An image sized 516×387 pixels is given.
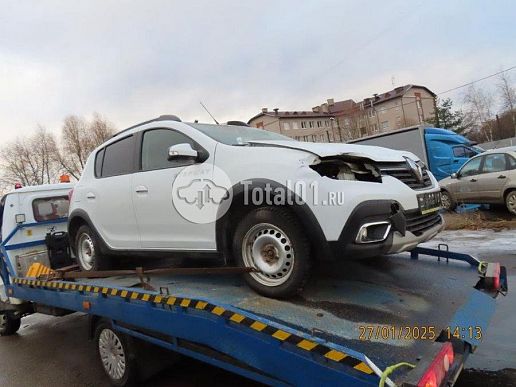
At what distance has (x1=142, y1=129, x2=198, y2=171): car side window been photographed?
3832 mm

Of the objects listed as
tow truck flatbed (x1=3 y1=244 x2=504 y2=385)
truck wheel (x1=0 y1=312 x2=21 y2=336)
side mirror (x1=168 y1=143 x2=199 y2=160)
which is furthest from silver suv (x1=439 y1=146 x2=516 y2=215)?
truck wheel (x1=0 y1=312 x2=21 y2=336)

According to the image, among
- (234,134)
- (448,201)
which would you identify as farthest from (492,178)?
(234,134)

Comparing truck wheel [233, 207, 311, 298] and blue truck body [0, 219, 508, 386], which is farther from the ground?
truck wheel [233, 207, 311, 298]

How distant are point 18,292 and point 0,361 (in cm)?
87

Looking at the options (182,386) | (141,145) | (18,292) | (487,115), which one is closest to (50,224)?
(18,292)

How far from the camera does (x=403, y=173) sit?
10.8ft

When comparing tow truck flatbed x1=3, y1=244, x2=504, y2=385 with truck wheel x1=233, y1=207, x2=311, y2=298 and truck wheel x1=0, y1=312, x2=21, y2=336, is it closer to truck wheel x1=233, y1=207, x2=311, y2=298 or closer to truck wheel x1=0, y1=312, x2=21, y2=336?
truck wheel x1=233, y1=207, x2=311, y2=298

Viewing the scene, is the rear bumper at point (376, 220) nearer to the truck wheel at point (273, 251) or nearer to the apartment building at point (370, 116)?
the truck wheel at point (273, 251)

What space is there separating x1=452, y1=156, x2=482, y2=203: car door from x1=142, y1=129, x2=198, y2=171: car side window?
30.3ft

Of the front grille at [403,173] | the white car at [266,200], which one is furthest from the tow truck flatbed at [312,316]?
the front grille at [403,173]

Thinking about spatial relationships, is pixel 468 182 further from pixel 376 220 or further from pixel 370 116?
pixel 370 116

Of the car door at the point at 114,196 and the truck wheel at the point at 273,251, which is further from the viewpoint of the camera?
the car door at the point at 114,196

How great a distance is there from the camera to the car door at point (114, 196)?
4.26 metres

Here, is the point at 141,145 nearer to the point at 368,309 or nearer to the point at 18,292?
the point at 368,309
